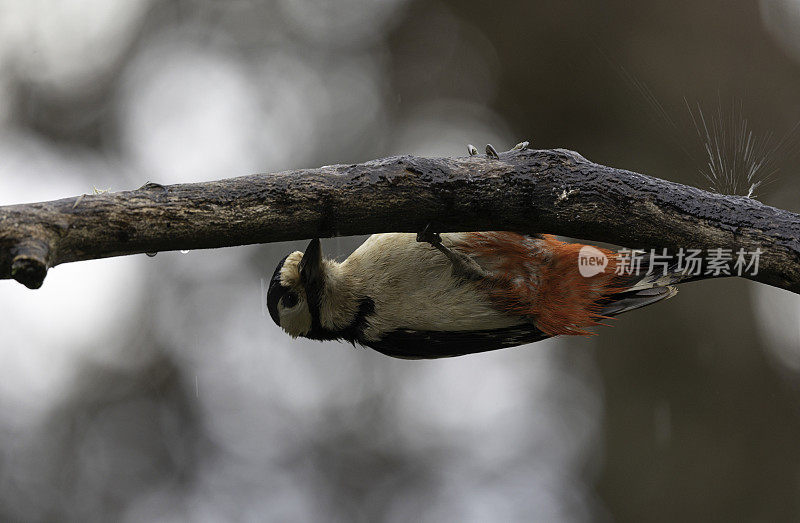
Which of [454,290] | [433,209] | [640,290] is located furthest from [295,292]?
[640,290]

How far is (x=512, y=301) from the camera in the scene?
11.8ft

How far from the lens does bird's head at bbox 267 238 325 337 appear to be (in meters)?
3.61

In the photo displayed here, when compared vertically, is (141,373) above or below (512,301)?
above

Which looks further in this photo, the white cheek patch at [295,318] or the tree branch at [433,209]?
the white cheek patch at [295,318]

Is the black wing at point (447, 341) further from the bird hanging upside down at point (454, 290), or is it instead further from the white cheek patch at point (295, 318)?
the white cheek patch at point (295, 318)

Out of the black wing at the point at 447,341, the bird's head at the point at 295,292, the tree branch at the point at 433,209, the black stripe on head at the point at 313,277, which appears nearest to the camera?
the tree branch at the point at 433,209

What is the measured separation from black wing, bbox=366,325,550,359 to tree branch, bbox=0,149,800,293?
1.17 m

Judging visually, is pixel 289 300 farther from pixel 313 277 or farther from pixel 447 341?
pixel 447 341

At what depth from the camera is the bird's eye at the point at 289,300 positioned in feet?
11.9

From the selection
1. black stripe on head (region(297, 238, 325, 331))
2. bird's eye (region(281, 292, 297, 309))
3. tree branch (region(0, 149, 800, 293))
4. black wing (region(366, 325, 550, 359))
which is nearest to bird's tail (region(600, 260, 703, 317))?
black wing (region(366, 325, 550, 359))

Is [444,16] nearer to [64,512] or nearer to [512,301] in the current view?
[512,301]

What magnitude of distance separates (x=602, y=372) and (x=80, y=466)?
5150mm

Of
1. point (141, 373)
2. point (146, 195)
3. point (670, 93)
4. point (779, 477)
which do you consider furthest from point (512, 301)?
point (141, 373)

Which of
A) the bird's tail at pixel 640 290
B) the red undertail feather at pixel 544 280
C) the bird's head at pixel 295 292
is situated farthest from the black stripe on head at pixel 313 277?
the bird's tail at pixel 640 290
